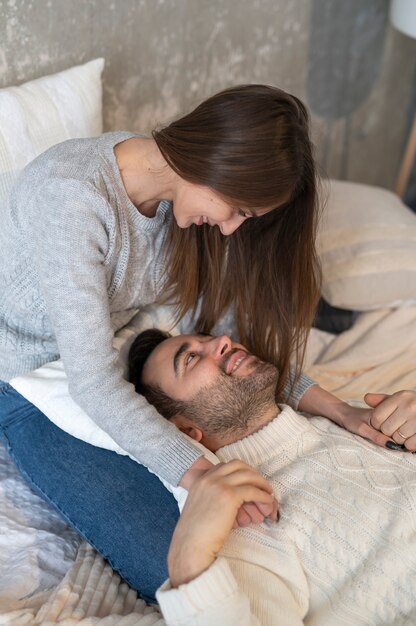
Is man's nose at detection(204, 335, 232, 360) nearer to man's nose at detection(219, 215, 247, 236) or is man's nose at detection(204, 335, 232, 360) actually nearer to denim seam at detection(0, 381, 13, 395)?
man's nose at detection(219, 215, 247, 236)

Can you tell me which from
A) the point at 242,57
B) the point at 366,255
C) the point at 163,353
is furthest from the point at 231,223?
the point at 242,57

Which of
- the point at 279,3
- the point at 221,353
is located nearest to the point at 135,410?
the point at 221,353

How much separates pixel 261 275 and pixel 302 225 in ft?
0.47

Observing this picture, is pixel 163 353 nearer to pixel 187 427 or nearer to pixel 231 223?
pixel 187 427

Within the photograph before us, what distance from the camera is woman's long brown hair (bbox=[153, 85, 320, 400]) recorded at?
3.91 feet

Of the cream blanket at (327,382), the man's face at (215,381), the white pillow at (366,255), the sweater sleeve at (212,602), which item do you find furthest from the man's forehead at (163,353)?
the white pillow at (366,255)

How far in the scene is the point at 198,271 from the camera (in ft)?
5.12

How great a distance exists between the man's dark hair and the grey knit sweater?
4.7 inches

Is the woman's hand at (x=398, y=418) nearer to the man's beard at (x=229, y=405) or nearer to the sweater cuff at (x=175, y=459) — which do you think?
the man's beard at (x=229, y=405)

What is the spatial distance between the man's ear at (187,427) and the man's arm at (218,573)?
8.3 inches

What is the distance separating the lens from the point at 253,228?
1.50m

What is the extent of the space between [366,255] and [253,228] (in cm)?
56

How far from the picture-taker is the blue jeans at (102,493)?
128 centimetres

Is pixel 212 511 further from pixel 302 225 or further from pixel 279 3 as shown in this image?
pixel 279 3
